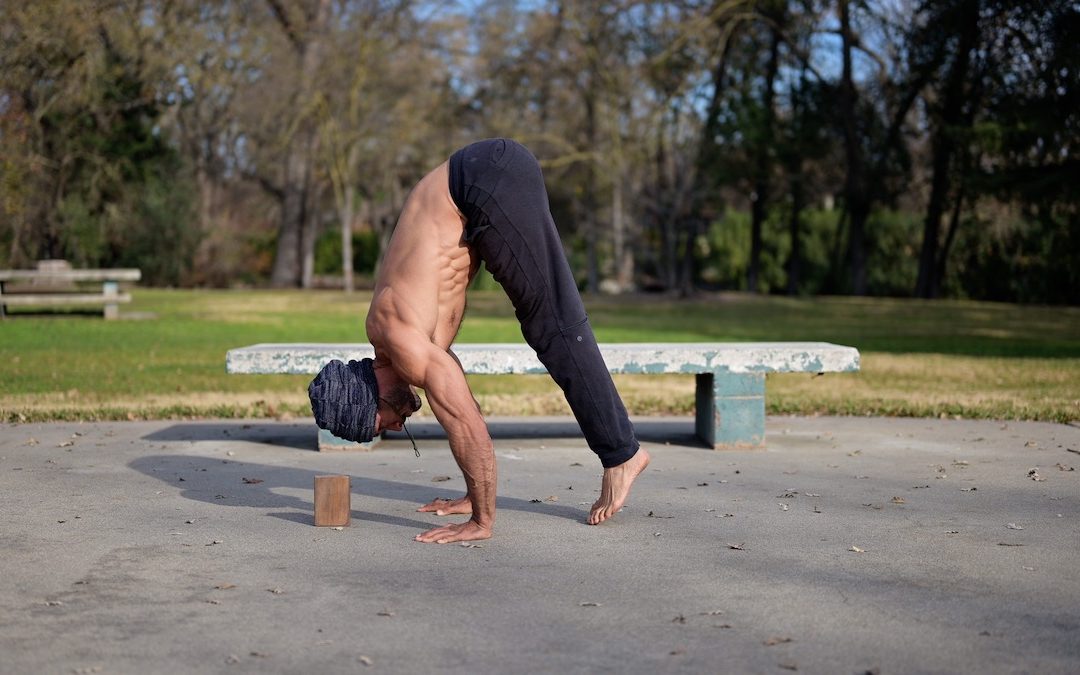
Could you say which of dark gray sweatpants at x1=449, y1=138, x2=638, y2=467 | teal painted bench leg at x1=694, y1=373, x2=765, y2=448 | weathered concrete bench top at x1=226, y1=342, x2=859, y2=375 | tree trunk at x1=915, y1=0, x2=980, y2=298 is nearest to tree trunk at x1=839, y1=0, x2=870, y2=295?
tree trunk at x1=915, y1=0, x2=980, y2=298

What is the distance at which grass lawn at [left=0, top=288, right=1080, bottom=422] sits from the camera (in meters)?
9.93

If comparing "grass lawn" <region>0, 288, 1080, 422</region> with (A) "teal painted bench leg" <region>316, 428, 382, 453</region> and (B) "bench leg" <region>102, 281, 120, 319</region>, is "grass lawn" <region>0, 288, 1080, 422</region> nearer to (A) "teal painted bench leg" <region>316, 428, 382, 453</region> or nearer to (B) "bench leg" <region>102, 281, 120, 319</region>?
(B) "bench leg" <region>102, 281, 120, 319</region>

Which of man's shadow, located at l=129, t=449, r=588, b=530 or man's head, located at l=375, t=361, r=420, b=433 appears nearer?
man's head, located at l=375, t=361, r=420, b=433

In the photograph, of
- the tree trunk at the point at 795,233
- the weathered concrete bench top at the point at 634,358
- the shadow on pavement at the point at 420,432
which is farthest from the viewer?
the tree trunk at the point at 795,233

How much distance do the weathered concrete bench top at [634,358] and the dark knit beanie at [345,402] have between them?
2.21m

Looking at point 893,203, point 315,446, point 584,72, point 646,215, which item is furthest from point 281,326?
point 893,203

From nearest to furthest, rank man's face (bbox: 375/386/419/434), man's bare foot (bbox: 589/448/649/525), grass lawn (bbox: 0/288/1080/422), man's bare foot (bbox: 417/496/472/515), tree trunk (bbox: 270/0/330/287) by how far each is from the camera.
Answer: man's face (bbox: 375/386/419/434)
man's bare foot (bbox: 589/448/649/525)
man's bare foot (bbox: 417/496/472/515)
grass lawn (bbox: 0/288/1080/422)
tree trunk (bbox: 270/0/330/287)

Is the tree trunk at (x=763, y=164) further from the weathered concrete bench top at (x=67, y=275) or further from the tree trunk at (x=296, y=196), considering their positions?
the weathered concrete bench top at (x=67, y=275)

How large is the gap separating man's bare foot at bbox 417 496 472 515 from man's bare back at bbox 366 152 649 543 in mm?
509

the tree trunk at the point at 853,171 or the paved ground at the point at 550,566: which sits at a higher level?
the tree trunk at the point at 853,171

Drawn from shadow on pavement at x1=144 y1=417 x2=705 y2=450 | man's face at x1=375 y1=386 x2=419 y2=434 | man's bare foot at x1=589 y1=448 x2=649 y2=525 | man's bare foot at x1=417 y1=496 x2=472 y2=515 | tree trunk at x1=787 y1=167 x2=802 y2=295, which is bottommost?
shadow on pavement at x1=144 y1=417 x2=705 y2=450

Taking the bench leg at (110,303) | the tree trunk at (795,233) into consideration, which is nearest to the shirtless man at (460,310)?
the bench leg at (110,303)

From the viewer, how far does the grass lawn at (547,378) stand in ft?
32.6

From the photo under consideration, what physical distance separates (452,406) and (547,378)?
27.5 ft
